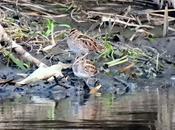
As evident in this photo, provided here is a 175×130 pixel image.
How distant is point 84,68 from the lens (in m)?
12.4

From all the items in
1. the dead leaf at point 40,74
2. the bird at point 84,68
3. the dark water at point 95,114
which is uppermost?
the dark water at point 95,114

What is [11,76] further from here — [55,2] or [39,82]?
[55,2]

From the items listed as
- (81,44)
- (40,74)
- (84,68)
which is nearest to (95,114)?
(40,74)

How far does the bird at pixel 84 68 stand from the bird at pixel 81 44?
0.60 meters

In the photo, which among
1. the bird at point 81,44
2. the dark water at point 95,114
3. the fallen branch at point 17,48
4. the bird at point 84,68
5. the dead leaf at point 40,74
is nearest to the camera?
the dark water at point 95,114

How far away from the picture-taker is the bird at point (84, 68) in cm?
1226

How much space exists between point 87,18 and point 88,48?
8.45ft

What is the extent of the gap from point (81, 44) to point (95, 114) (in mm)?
4759

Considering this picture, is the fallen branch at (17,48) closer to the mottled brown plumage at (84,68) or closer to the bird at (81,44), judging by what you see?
the mottled brown plumage at (84,68)

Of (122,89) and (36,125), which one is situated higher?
(36,125)

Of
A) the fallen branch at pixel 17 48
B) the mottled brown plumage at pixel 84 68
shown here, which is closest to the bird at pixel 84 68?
the mottled brown plumage at pixel 84 68

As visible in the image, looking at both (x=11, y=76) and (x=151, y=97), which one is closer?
(x=151, y=97)

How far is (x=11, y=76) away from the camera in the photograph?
40.1 feet

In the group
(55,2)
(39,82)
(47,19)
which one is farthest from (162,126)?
(55,2)
